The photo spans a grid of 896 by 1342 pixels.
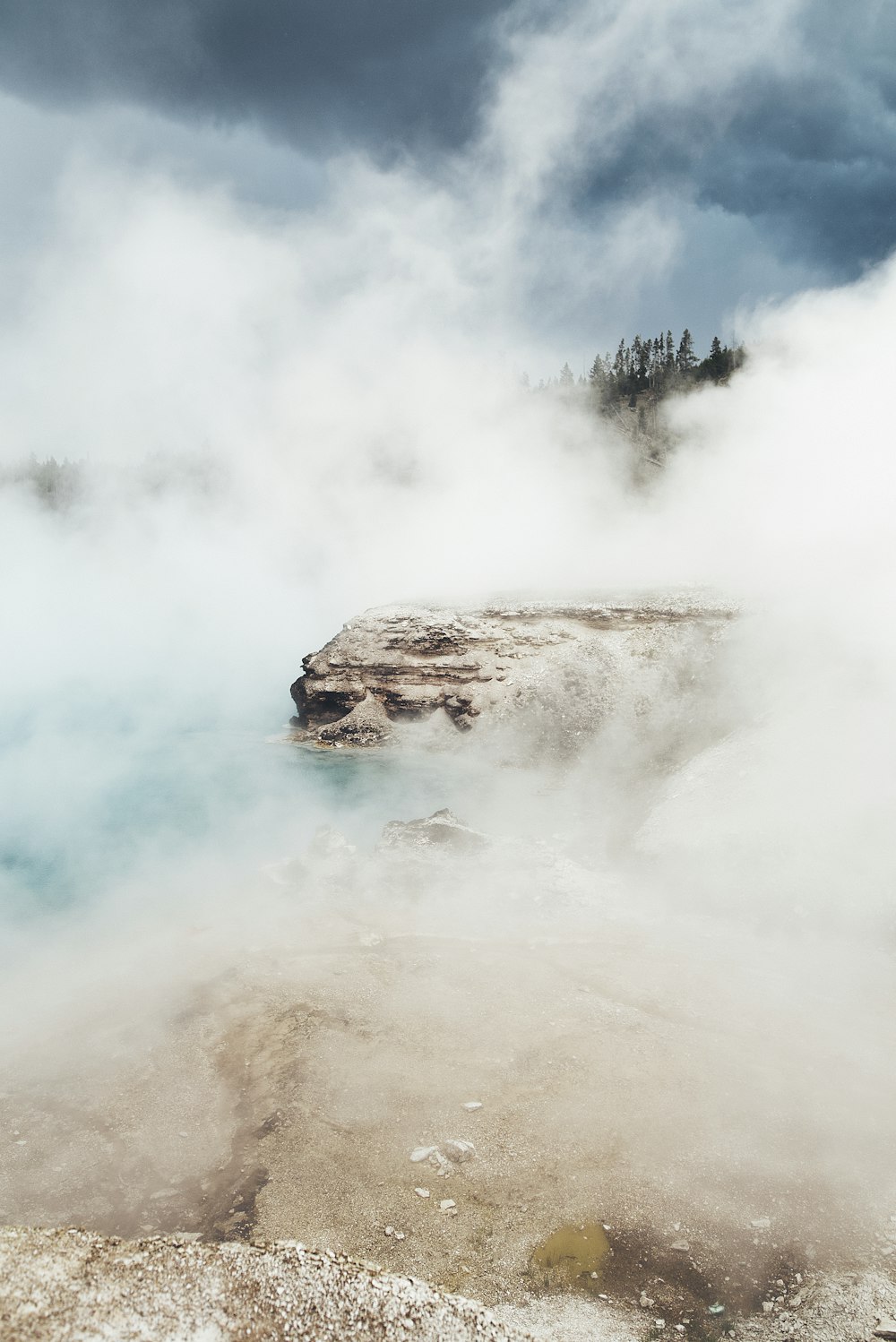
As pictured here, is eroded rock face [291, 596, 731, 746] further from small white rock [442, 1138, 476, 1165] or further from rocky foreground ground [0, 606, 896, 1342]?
small white rock [442, 1138, 476, 1165]

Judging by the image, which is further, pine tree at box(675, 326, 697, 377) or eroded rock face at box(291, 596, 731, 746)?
pine tree at box(675, 326, 697, 377)

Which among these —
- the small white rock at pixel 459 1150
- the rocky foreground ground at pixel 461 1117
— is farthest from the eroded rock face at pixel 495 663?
the small white rock at pixel 459 1150

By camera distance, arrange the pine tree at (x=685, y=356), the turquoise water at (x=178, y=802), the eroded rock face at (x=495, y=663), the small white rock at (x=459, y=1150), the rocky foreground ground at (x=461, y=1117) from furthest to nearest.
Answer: the pine tree at (x=685, y=356) < the eroded rock face at (x=495, y=663) < the turquoise water at (x=178, y=802) < the small white rock at (x=459, y=1150) < the rocky foreground ground at (x=461, y=1117)

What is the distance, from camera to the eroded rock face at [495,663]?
68.3 feet

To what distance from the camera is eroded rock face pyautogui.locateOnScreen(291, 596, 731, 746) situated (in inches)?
819

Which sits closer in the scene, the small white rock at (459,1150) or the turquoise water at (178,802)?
the small white rock at (459,1150)

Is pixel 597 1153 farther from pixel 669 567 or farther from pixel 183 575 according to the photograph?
pixel 183 575

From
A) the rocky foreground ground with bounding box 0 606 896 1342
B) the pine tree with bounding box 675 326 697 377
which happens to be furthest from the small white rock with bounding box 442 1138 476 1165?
the pine tree with bounding box 675 326 697 377

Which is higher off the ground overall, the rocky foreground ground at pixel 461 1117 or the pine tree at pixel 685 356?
the pine tree at pixel 685 356

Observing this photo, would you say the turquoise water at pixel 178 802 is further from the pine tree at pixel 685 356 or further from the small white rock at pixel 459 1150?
the pine tree at pixel 685 356

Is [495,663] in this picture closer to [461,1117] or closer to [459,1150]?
[461,1117]

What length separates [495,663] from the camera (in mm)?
22688

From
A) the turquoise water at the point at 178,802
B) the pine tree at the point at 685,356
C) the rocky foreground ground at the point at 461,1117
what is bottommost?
the rocky foreground ground at the point at 461,1117

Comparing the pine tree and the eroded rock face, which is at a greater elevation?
the pine tree
